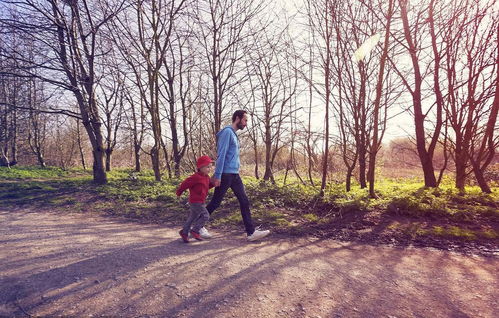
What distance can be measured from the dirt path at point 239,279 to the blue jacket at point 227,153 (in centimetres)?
116

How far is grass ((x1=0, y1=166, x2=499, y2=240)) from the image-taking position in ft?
13.8

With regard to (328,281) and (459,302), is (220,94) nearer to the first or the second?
(328,281)

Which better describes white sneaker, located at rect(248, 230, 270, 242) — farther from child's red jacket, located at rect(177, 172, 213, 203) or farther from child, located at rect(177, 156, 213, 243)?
child's red jacket, located at rect(177, 172, 213, 203)

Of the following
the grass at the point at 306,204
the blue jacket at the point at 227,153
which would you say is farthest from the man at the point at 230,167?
the grass at the point at 306,204

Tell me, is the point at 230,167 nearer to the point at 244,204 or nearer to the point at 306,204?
the point at 244,204

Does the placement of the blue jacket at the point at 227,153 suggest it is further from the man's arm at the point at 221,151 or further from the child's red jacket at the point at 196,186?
the child's red jacket at the point at 196,186

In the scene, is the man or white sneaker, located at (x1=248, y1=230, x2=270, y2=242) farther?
white sneaker, located at (x1=248, y1=230, x2=270, y2=242)

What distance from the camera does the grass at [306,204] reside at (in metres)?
4.20

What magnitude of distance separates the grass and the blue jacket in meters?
1.56

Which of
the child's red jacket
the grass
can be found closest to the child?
the child's red jacket

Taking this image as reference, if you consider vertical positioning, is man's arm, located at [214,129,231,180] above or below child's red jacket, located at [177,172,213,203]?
above

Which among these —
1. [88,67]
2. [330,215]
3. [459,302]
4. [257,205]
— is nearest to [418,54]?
[330,215]

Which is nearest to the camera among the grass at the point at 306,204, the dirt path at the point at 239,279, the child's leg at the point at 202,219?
the dirt path at the point at 239,279

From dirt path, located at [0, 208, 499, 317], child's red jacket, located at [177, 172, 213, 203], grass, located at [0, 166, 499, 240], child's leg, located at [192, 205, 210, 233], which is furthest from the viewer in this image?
grass, located at [0, 166, 499, 240]
